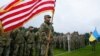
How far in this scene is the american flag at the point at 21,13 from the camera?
12.3 m

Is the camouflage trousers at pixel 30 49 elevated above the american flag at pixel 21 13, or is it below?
below

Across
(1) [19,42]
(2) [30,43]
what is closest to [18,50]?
(1) [19,42]

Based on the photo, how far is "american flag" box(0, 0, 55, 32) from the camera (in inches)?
485

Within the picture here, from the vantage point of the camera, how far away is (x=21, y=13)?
12.5 m

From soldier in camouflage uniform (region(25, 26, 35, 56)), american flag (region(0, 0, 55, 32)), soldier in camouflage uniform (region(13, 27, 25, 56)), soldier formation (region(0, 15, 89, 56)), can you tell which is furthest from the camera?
soldier in camouflage uniform (region(25, 26, 35, 56))

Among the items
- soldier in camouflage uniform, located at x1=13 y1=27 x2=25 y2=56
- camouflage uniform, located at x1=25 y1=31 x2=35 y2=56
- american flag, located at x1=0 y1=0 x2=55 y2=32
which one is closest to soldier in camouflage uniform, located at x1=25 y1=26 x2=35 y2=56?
camouflage uniform, located at x1=25 y1=31 x2=35 y2=56

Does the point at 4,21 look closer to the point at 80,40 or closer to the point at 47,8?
the point at 47,8

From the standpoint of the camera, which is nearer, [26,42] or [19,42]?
[19,42]

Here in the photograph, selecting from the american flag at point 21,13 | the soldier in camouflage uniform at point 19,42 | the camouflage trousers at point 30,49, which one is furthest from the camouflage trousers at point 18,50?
the american flag at point 21,13

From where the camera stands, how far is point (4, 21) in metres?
12.6

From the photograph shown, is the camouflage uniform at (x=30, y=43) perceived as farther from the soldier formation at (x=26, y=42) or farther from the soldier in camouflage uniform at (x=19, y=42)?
the soldier in camouflage uniform at (x=19, y=42)

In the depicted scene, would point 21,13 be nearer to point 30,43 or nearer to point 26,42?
point 26,42

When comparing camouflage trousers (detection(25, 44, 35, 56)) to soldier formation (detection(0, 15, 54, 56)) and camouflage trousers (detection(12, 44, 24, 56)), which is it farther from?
camouflage trousers (detection(12, 44, 24, 56))

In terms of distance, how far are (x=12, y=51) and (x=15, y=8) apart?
325 inches
